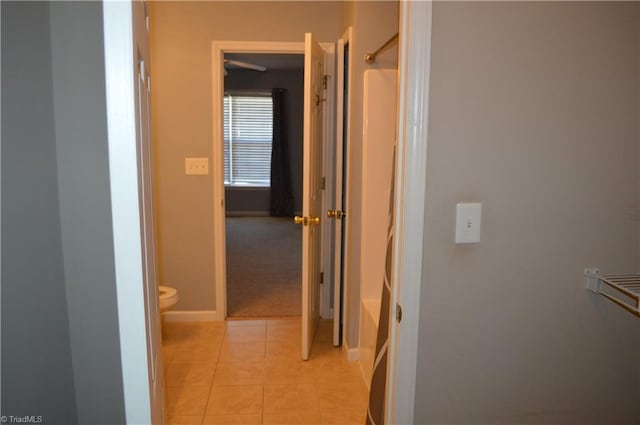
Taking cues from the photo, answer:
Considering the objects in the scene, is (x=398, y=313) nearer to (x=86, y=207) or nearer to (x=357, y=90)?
(x=86, y=207)

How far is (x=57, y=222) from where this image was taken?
1.01 m

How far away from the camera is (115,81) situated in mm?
983

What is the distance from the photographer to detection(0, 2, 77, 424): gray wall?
0.87 m

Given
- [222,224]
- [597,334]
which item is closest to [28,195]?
[597,334]

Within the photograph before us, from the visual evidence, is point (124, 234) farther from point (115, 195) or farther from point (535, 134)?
point (535, 134)

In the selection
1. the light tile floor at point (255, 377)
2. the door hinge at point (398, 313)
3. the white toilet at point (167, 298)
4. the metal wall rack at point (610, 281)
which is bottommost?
the light tile floor at point (255, 377)

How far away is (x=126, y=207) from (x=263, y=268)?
4138mm

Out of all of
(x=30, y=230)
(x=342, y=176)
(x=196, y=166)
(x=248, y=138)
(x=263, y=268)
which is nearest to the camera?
(x=30, y=230)

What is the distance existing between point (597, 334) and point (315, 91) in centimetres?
205

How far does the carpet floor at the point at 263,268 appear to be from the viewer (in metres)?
3.88

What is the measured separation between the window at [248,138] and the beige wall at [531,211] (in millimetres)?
6866

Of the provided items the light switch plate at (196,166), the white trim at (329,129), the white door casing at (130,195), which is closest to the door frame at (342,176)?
the white trim at (329,129)

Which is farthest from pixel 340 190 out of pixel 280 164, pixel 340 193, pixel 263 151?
pixel 263 151

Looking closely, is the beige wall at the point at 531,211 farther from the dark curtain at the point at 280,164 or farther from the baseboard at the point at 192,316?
the dark curtain at the point at 280,164
